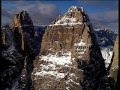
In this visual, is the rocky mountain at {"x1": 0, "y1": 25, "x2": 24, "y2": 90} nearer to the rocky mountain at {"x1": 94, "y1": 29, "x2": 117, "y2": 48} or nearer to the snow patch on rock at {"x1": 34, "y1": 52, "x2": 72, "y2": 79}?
the snow patch on rock at {"x1": 34, "y1": 52, "x2": 72, "y2": 79}

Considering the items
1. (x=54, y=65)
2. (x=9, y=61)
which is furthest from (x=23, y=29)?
(x=54, y=65)

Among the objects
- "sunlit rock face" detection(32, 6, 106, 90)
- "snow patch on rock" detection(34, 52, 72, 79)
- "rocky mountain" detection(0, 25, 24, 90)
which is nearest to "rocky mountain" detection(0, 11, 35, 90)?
"rocky mountain" detection(0, 25, 24, 90)

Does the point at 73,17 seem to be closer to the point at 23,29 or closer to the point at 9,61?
the point at 9,61

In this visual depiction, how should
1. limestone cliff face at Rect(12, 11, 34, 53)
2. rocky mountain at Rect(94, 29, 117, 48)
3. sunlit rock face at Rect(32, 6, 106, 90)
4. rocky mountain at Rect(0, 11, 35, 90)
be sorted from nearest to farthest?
sunlit rock face at Rect(32, 6, 106, 90)
rocky mountain at Rect(0, 11, 35, 90)
limestone cliff face at Rect(12, 11, 34, 53)
rocky mountain at Rect(94, 29, 117, 48)

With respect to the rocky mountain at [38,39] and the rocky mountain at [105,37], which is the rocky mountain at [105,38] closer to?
the rocky mountain at [105,37]

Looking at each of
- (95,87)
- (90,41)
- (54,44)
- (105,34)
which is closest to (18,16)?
(54,44)

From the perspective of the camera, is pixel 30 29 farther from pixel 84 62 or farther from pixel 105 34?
pixel 105 34

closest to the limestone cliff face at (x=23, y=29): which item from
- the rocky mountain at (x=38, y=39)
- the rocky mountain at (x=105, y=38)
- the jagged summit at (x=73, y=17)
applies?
the rocky mountain at (x=38, y=39)
